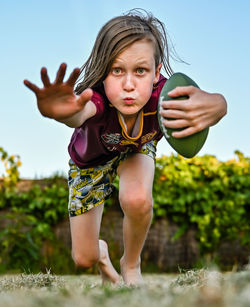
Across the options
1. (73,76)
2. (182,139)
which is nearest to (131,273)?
(182,139)

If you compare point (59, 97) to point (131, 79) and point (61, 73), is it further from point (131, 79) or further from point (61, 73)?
point (131, 79)

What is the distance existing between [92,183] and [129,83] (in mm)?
881

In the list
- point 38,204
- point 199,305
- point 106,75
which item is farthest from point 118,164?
point 38,204

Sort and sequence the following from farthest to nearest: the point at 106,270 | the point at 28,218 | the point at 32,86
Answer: the point at 28,218, the point at 106,270, the point at 32,86

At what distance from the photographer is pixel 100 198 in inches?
115

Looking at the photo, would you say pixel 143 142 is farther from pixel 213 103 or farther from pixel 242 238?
pixel 242 238

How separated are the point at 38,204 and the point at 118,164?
2351mm

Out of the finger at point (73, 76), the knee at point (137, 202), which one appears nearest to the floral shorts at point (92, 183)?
the knee at point (137, 202)

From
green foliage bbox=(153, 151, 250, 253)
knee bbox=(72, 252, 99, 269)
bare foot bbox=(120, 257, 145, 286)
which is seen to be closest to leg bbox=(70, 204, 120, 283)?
knee bbox=(72, 252, 99, 269)

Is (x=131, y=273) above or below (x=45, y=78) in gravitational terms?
below

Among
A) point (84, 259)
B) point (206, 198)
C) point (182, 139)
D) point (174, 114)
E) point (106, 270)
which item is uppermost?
point (174, 114)

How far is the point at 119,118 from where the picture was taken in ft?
8.23

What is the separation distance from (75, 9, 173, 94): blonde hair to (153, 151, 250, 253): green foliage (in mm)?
2470

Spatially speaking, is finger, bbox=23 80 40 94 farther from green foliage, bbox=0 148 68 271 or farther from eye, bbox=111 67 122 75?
green foliage, bbox=0 148 68 271
